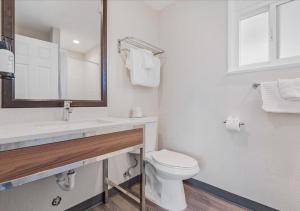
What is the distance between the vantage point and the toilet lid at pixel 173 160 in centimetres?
138

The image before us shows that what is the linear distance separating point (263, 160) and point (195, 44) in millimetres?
1321

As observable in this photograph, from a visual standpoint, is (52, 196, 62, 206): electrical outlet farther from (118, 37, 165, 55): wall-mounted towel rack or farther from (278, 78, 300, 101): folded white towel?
(278, 78, 300, 101): folded white towel

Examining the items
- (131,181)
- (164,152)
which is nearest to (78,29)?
(164,152)

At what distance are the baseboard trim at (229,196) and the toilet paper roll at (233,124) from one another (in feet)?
2.15

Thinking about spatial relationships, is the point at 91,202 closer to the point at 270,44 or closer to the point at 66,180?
the point at 66,180

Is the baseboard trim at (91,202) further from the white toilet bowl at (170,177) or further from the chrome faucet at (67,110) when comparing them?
the chrome faucet at (67,110)

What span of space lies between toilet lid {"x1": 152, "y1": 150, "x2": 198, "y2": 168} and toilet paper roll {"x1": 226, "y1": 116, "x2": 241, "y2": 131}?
1.48 feet

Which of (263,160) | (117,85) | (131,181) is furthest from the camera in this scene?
(131,181)

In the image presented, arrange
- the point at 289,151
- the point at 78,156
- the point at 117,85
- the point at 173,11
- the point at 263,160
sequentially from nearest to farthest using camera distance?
the point at 78,156 < the point at 289,151 < the point at 263,160 < the point at 117,85 < the point at 173,11

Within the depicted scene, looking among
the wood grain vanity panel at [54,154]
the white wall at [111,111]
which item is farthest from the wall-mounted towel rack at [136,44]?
the wood grain vanity panel at [54,154]

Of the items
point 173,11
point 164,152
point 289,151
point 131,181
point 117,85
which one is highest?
point 173,11

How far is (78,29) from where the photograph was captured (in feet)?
4.74

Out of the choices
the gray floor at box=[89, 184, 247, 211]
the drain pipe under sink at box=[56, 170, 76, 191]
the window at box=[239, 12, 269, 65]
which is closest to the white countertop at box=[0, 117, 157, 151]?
the drain pipe under sink at box=[56, 170, 76, 191]

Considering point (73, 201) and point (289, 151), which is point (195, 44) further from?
point (73, 201)
